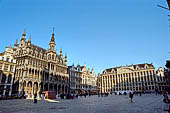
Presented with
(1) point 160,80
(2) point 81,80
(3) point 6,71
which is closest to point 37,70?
(3) point 6,71

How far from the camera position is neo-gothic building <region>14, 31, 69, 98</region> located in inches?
1826

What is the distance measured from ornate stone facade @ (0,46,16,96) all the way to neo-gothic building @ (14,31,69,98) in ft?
12.2

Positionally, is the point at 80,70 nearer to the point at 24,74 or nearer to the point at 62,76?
the point at 62,76

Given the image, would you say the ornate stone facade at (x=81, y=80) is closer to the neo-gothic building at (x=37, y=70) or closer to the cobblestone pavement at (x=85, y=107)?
the neo-gothic building at (x=37, y=70)

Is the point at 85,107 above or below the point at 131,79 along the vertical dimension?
below

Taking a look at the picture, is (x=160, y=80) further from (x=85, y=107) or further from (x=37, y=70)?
(x=85, y=107)

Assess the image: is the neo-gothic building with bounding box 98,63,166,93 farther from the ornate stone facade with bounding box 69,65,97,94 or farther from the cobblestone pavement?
the cobblestone pavement

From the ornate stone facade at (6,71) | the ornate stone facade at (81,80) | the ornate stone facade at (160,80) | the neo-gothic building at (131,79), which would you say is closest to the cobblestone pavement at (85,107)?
the ornate stone facade at (6,71)

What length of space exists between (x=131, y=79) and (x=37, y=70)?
70402 mm

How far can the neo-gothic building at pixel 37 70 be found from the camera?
46375 millimetres

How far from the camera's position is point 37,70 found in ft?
168

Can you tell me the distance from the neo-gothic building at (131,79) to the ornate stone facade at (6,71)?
254 ft

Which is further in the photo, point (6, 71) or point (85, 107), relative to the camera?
point (6, 71)

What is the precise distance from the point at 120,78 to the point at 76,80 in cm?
4086
